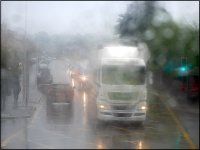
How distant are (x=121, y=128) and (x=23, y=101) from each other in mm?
Result: 3668

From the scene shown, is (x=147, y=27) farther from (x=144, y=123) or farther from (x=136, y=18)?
(x=144, y=123)

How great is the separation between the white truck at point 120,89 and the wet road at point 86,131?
0.68 ft

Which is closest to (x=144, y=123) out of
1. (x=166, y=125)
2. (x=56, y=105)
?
(x=166, y=125)

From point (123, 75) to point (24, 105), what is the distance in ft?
10.6

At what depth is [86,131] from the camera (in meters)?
7.23

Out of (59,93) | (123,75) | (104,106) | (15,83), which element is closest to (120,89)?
(123,75)

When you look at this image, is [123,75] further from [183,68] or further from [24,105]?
[183,68]

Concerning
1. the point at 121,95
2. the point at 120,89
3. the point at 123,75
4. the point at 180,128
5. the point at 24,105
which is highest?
the point at 123,75

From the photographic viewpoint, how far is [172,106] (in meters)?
11.2

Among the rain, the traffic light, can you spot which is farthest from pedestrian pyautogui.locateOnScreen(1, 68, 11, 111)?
the traffic light

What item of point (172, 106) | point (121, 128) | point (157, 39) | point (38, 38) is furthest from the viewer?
point (172, 106)

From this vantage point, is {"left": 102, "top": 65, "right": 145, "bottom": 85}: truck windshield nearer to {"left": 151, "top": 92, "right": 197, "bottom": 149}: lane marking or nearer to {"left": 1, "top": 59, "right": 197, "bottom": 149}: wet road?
{"left": 1, "top": 59, "right": 197, "bottom": 149}: wet road

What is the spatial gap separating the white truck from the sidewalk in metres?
1.72

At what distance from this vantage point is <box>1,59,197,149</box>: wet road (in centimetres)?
601
